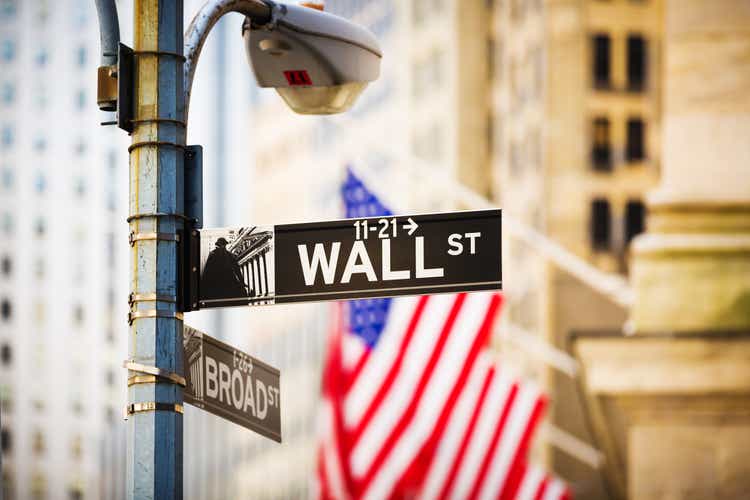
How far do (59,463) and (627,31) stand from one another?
9883 centimetres

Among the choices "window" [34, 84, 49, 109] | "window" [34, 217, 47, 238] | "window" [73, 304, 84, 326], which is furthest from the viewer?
"window" [34, 84, 49, 109]

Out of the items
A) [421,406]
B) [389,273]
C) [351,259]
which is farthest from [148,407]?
[421,406]

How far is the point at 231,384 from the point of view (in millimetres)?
9203

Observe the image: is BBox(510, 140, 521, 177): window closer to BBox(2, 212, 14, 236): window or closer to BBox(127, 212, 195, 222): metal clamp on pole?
BBox(127, 212, 195, 222): metal clamp on pole

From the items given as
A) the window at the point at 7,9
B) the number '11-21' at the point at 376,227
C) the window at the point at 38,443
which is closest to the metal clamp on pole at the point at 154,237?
the number '11-21' at the point at 376,227

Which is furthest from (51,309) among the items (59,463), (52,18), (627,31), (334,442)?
(334,442)

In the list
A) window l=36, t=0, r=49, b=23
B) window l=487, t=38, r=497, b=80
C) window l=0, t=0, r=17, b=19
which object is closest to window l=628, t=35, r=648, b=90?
window l=487, t=38, r=497, b=80

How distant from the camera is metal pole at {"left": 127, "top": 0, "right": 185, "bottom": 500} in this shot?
862 cm

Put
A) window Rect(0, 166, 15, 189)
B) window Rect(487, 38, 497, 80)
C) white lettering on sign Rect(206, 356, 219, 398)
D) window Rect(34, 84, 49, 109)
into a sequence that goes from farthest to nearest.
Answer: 1. window Rect(34, 84, 49, 109)
2. window Rect(0, 166, 15, 189)
3. window Rect(487, 38, 497, 80)
4. white lettering on sign Rect(206, 356, 219, 398)

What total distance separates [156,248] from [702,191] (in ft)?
36.6

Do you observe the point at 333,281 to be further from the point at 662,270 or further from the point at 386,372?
the point at 386,372

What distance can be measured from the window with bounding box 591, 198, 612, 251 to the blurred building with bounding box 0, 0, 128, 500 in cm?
8185

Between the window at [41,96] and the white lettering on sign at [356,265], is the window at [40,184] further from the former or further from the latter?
the white lettering on sign at [356,265]

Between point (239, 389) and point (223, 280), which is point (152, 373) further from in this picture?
point (239, 389)
